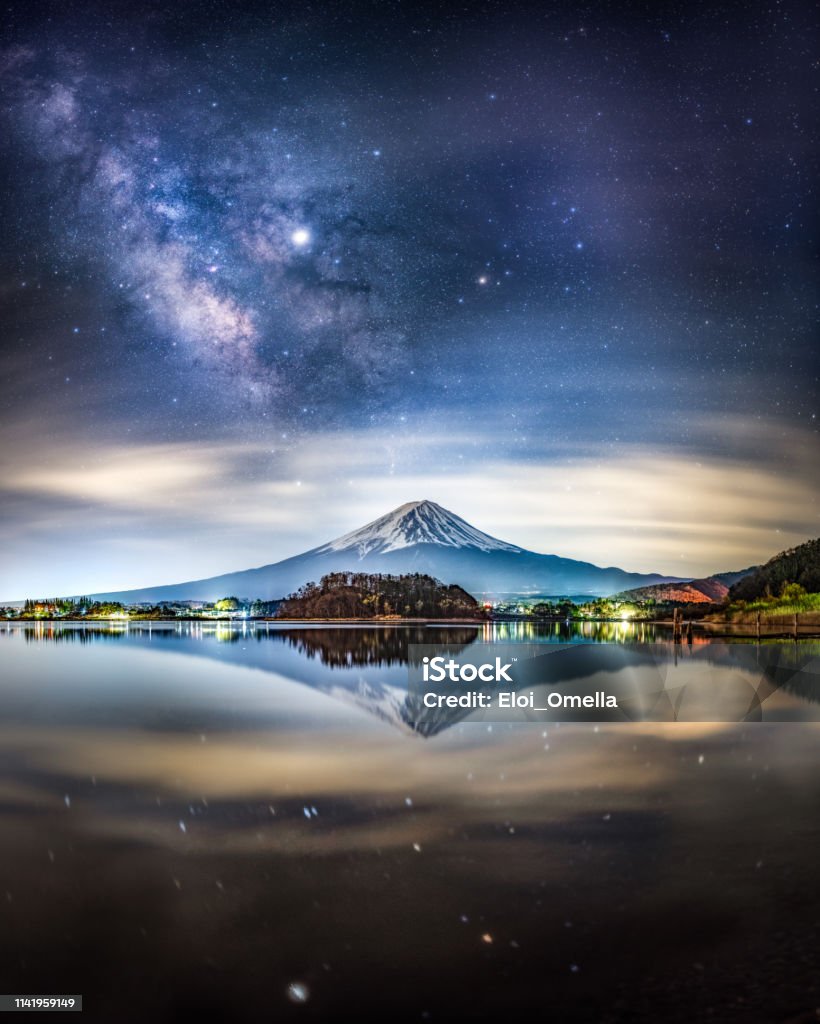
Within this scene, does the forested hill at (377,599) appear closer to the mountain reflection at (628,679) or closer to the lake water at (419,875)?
the mountain reflection at (628,679)

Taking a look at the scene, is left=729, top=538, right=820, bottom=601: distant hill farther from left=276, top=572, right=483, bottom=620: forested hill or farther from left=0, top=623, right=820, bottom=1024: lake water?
left=276, top=572, right=483, bottom=620: forested hill

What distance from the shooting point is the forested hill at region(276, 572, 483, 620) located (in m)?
146

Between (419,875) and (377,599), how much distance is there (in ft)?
470

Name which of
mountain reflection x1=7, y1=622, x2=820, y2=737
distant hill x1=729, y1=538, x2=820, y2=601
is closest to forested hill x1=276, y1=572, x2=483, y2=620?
distant hill x1=729, y1=538, x2=820, y2=601

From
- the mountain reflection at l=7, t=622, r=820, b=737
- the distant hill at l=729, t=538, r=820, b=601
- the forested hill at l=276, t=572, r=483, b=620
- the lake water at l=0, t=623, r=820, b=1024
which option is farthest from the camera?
the forested hill at l=276, t=572, r=483, b=620

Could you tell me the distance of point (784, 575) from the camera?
73.1 metres

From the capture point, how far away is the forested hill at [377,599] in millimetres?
145750

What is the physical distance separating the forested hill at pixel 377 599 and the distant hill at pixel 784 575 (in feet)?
227

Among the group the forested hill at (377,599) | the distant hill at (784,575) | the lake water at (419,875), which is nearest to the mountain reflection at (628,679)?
the lake water at (419,875)

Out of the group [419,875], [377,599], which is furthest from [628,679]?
[377,599]

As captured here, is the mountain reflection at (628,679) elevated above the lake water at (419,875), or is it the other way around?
the lake water at (419,875)

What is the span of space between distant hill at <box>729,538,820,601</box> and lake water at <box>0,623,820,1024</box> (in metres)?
60.5

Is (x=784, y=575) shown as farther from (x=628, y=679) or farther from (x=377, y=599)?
(x=377, y=599)

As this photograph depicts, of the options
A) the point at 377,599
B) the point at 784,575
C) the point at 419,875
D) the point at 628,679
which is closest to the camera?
the point at 419,875
